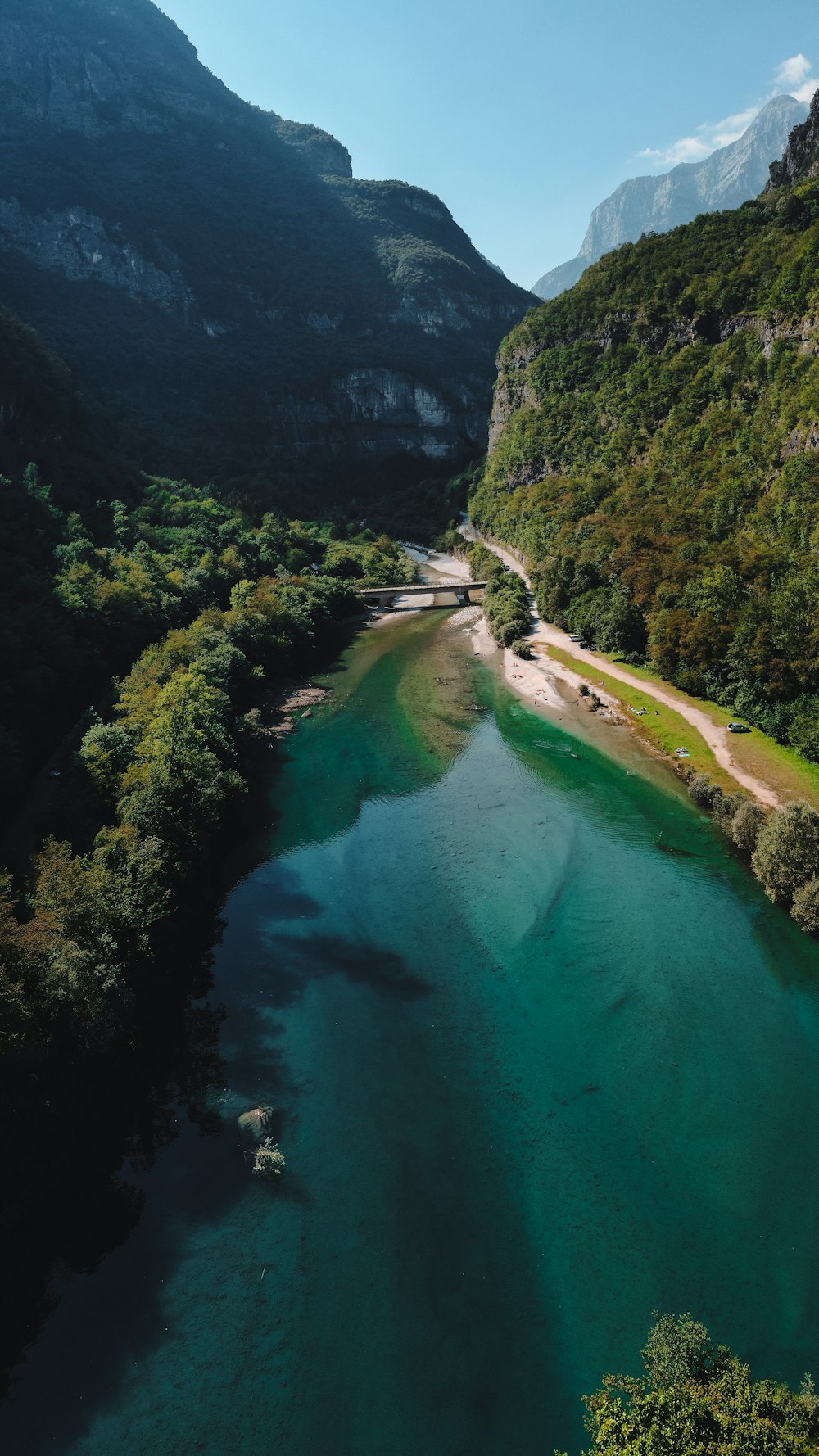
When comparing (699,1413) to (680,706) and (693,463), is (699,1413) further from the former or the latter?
(693,463)

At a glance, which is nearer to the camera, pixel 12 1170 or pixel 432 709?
pixel 12 1170

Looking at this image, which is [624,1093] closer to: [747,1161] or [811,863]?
[747,1161]

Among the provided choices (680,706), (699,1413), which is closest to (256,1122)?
(699,1413)

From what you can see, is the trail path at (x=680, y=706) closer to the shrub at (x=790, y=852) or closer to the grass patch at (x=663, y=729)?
the grass patch at (x=663, y=729)

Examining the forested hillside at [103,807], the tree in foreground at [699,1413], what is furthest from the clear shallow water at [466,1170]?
the tree in foreground at [699,1413]

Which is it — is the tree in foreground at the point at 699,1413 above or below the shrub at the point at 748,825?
below

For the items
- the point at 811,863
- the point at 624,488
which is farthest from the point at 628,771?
the point at 624,488
